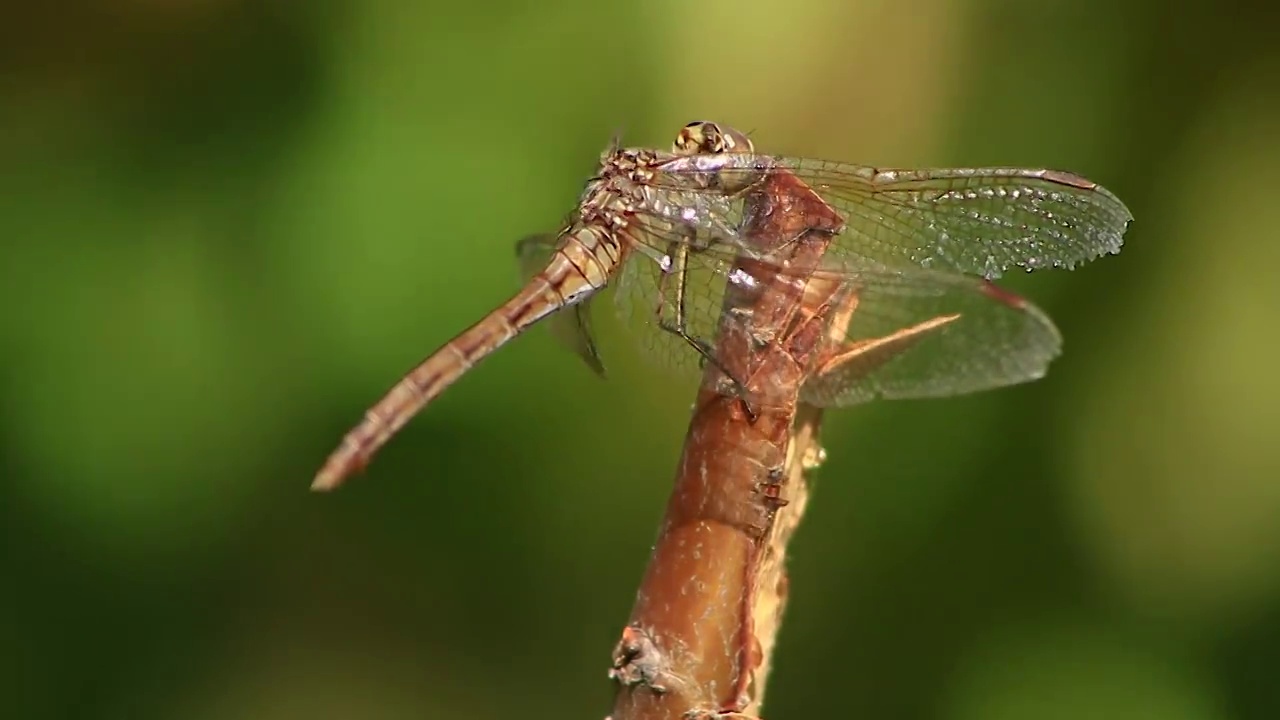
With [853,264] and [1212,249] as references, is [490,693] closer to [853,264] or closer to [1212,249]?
[853,264]

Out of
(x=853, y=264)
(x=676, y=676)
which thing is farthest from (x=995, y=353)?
(x=676, y=676)

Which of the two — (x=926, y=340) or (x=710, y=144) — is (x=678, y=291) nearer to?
(x=710, y=144)

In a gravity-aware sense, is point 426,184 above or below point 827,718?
above

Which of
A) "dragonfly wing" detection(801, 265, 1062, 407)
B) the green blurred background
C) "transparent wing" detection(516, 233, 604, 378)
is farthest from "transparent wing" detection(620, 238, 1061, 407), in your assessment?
the green blurred background

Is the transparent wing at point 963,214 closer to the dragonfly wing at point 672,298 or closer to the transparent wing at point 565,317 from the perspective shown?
the dragonfly wing at point 672,298

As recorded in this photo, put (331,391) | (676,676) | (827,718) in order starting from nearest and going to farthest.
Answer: (676,676) < (827,718) < (331,391)

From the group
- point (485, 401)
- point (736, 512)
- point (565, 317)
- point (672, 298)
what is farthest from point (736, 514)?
point (485, 401)
